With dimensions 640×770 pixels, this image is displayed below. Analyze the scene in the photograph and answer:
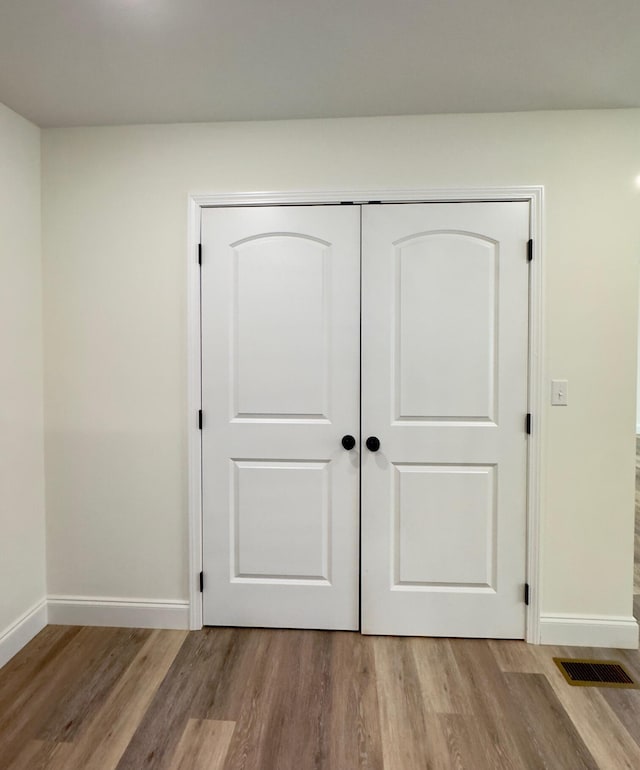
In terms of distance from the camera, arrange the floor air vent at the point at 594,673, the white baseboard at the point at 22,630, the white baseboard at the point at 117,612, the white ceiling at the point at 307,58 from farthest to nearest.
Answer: the white baseboard at the point at 117,612, the white baseboard at the point at 22,630, the floor air vent at the point at 594,673, the white ceiling at the point at 307,58

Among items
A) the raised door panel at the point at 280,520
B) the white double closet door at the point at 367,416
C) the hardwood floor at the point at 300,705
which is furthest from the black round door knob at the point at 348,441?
the hardwood floor at the point at 300,705

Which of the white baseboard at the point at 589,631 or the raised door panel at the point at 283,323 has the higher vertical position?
the raised door panel at the point at 283,323

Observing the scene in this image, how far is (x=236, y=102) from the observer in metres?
2.01

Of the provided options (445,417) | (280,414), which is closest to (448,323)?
(445,417)

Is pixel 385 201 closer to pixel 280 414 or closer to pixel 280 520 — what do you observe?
pixel 280 414

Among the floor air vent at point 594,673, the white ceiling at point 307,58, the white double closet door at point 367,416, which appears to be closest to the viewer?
the white ceiling at point 307,58

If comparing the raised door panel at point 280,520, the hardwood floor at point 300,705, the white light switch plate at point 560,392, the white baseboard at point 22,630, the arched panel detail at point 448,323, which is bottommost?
the hardwood floor at point 300,705

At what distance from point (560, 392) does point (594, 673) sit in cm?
124

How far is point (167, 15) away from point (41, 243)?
1302 millimetres

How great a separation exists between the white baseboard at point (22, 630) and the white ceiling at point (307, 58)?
7.94ft

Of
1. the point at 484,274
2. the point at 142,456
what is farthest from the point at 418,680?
the point at 484,274

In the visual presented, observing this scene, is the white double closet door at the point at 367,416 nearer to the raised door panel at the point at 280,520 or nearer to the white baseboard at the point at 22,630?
the raised door panel at the point at 280,520

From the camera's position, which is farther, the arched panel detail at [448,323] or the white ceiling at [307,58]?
the arched panel detail at [448,323]

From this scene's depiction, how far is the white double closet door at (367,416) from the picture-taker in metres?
2.14
